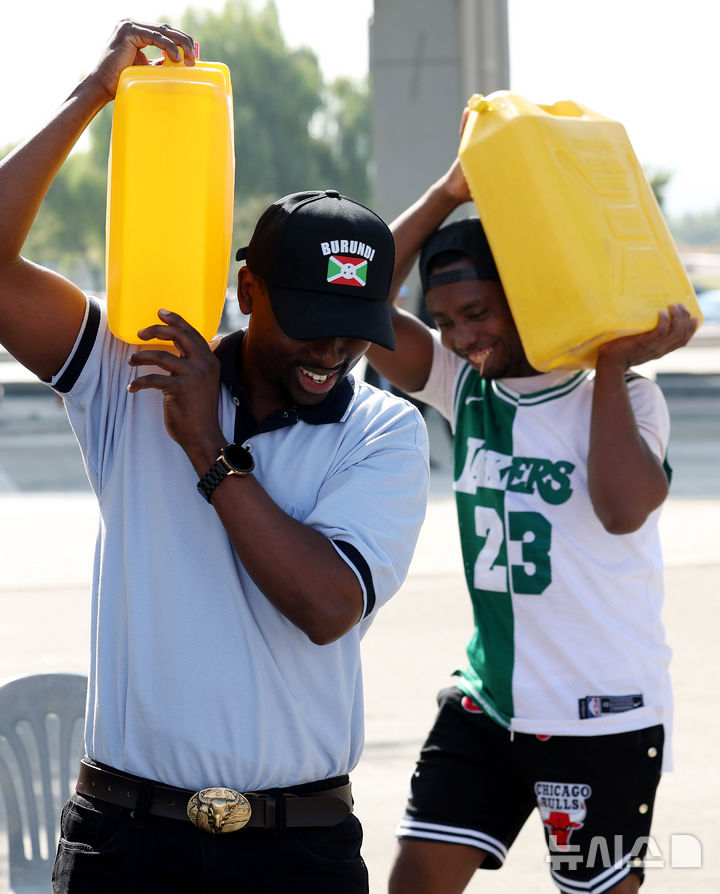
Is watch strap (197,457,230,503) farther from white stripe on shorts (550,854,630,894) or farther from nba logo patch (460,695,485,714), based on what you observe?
white stripe on shorts (550,854,630,894)

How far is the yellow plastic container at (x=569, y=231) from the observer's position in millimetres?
2666

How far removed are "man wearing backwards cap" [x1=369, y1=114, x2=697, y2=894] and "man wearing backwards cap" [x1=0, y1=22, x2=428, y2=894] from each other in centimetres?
75

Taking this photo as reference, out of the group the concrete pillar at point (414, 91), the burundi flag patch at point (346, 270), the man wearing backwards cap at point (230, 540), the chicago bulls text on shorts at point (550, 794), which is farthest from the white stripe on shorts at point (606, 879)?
the concrete pillar at point (414, 91)

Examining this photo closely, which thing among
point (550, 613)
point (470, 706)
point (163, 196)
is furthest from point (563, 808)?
point (163, 196)

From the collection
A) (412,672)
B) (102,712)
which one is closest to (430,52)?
(412,672)

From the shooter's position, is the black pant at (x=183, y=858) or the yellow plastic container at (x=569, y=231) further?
the yellow plastic container at (x=569, y=231)

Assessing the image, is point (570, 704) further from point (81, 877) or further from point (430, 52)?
point (430, 52)

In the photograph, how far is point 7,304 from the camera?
2.10 m

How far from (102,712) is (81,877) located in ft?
0.84

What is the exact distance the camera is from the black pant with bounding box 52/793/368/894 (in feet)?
6.64

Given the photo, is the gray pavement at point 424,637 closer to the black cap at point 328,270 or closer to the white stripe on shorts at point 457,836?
the white stripe on shorts at point 457,836

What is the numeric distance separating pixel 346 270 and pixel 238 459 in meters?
0.35

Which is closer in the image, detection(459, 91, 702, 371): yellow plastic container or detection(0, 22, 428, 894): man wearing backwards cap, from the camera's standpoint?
detection(0, 22, 428, 894): man wearing backwards cap

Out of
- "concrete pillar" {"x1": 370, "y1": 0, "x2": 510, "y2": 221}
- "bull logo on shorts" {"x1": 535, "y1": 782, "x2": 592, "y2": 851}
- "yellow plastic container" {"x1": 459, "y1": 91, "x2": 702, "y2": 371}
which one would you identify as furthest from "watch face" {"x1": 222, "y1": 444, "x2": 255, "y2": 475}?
"concrete pillar" {"x1": 370, "y1": 0, "x2": 510, "y2": 221}
